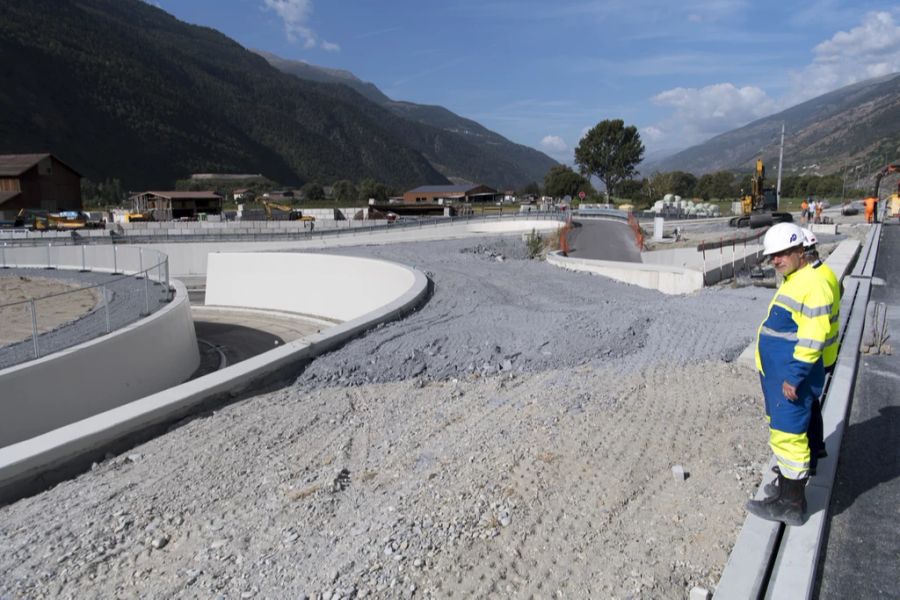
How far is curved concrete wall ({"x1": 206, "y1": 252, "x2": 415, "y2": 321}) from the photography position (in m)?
20.1

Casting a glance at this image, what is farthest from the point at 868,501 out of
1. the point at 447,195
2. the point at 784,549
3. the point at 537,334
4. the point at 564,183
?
the point at 564,183

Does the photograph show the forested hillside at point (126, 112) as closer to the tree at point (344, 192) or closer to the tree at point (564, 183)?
the tree at point (344, 192)

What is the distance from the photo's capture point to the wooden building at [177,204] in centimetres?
6488

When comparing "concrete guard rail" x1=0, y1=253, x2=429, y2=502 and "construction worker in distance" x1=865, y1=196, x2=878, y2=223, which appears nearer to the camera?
"concrete guard rail" x1=0, y1=253, x2=429, y2=502

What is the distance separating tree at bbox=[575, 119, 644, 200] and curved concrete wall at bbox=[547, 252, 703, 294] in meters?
82.6

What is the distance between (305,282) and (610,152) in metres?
85.5

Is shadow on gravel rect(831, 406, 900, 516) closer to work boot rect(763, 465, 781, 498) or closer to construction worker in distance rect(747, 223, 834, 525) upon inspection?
work boot rect(763, 465, 781, 498)

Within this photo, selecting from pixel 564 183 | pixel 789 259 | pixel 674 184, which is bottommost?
pixel 789 259

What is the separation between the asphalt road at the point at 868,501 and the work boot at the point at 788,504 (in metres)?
0.23

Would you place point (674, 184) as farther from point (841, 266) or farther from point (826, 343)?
point (826, 343)

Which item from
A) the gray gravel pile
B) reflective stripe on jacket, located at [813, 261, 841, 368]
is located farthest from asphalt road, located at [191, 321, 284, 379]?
reflective stripe on jacket, located at [813, 261, 841, 368]

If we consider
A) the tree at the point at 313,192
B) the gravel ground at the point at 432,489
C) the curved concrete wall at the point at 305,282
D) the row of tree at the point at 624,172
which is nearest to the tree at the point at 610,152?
the row of tree at the point at 624,172

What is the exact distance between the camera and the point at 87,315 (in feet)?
50.3

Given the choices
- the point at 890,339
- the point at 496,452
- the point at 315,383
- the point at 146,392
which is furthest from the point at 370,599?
the point at 146,392
